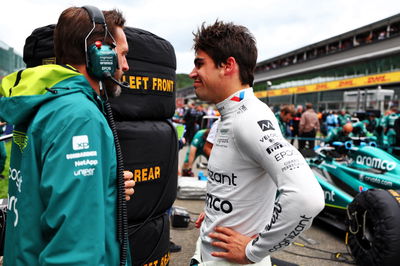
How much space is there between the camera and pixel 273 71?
64125 mm

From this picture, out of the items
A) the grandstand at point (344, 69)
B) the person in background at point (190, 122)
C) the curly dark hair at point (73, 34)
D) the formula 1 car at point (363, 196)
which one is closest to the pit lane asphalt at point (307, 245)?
the formula 1 car at point (363, 196)

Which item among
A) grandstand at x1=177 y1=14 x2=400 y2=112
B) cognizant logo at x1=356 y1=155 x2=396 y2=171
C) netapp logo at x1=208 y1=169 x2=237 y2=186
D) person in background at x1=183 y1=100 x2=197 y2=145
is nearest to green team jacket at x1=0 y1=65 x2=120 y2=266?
netapp logo at x1=208 y1=169 x2=237 y2=186

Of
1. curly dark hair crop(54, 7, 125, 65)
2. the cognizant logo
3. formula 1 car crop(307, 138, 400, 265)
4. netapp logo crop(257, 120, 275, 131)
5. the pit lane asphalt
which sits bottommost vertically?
the pit lane asphalt

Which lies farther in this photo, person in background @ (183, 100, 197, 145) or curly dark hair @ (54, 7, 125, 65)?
person in background @ (183, 100, 197, 145)

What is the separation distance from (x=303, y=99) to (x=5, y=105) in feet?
173

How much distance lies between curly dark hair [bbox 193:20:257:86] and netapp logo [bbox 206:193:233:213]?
552mm

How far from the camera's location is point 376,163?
427 cm

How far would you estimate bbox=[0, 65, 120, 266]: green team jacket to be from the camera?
3.20ft

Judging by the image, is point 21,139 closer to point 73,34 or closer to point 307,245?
point 73,34

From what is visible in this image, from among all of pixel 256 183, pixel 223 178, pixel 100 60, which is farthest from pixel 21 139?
pixel 256 183

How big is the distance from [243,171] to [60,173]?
728 millimetres

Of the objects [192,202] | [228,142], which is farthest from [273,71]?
[228,142]

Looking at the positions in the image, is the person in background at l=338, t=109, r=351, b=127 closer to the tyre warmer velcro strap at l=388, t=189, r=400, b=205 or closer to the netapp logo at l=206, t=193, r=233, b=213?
the tyre warmer velcro strap at l=388, t=189, r=400, b=205

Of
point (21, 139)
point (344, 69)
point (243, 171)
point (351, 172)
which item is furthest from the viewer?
point (344, 69)
